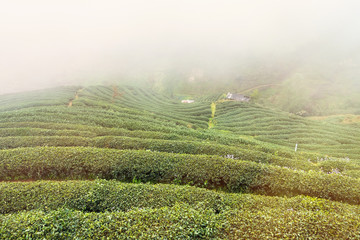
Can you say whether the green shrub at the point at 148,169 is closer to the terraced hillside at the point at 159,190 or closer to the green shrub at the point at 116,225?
the terraced hillside at the point at 159,190

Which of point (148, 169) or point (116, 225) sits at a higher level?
point (116, 225)

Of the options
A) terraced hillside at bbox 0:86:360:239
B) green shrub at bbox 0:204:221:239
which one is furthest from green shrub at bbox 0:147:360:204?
green shrub at bbox 0:204:221:239

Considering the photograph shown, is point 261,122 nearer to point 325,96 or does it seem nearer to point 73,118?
point 73,118

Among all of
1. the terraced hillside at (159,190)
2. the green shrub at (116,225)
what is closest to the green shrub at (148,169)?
the terraced hillside at (159,190)

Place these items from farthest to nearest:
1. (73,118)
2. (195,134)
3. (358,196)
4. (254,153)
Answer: (73,118) < (195,134) < (254,153) < (358,196)

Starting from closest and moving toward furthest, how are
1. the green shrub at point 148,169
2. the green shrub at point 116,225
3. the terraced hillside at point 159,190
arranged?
the green shrub at point 116,225, the terraced hillside at point 159,190, the green shrub at point 148,169

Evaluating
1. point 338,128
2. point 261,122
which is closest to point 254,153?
point 261,122

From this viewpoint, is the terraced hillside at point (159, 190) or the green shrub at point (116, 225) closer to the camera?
the green shrub at point (116, 225)

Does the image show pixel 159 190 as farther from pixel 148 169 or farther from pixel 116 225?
pixel 116 225

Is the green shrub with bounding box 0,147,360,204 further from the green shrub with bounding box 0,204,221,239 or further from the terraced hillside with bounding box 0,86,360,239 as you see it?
the green shrub with bounding box 0,204,221,239

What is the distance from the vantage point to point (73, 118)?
2680 cm

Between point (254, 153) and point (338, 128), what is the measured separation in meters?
33.3

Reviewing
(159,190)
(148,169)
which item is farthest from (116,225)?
(148,169)

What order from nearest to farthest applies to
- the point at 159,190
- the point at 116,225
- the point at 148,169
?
the point at 116,225, the point at 159,190, the point at 148,169
